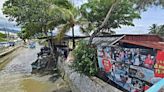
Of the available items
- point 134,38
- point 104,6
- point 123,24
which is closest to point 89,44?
point 134,38

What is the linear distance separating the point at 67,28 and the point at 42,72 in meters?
4.74

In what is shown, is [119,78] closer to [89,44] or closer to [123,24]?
[89,44]

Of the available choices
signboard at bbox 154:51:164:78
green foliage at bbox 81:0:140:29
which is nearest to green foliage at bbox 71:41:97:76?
signboard at bbox 154:51:164:78

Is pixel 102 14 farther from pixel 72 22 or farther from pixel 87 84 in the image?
pixel 87 84

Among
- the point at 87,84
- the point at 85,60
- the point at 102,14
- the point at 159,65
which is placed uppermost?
the point at 102,14

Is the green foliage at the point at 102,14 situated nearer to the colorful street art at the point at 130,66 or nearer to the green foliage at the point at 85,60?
the green foliage at the point at 85,60

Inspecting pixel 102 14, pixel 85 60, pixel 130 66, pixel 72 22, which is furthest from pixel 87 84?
pixel 102 14

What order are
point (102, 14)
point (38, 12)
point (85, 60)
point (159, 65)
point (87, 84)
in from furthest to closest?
point (102, 14) → point (38, 12) → point (85, 60) → point (87, 84) → point (159, 65)

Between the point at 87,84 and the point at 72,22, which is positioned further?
the point at 72,22

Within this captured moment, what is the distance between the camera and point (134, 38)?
14203 millimetres

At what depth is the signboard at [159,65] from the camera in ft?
22.4

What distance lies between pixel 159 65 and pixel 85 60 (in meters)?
4.95

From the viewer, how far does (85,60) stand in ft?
37.9

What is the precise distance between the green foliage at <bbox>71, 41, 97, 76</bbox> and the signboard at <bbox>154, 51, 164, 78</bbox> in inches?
177
